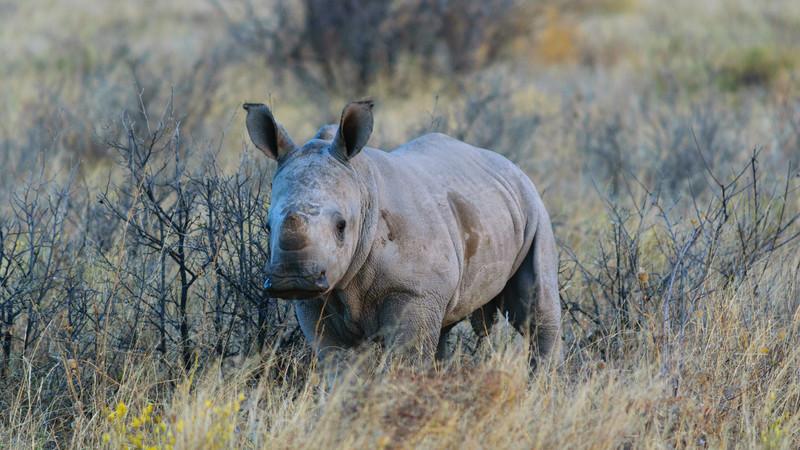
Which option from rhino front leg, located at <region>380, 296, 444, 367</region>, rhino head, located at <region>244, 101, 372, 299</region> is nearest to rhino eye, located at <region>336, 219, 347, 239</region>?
rhino head, located at <region>244, 101, 372, 299</region>

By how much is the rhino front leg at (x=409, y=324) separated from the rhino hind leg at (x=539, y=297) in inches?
32.5

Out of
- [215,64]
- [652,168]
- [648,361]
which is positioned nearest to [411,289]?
[648,361]

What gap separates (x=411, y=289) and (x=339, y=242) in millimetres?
460

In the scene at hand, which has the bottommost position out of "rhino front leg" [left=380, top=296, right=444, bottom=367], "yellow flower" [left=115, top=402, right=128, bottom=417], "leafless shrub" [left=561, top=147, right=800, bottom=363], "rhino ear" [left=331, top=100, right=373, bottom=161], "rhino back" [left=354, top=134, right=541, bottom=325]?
"leafless shrub" [left=561, top=147, right=800, bottom=363]

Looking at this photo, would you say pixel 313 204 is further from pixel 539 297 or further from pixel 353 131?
pixel 539 297

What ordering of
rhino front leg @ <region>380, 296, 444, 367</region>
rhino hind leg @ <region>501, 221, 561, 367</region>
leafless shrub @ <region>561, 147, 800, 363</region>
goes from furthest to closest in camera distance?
leafless shrub @ <region>561, 147, 800, 363</region> < rhino hind leg @ <region>501, 221, 561, 367</region> < rhino front leg @ <region>380, 296, 444, 367</region>

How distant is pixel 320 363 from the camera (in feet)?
15.4

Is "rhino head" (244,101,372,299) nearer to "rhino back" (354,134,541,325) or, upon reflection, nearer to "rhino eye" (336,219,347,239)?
"rhino eye" (336,219,347,239)

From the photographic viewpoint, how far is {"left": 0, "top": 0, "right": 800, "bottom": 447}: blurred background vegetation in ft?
18.1

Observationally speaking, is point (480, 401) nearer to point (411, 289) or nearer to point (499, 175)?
point (411, 289)

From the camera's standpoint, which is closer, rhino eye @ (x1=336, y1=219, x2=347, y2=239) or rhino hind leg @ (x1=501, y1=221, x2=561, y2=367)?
rhino eye @ (x1=336, y1=219, x2=347, y2=239)

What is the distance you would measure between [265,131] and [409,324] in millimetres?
947

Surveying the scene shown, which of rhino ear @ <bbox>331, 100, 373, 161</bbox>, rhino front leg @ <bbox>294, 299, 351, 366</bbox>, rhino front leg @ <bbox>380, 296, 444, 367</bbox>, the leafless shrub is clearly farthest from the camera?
the leafless shrub

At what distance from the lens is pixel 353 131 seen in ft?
14.6
